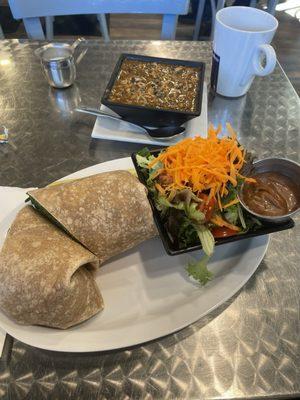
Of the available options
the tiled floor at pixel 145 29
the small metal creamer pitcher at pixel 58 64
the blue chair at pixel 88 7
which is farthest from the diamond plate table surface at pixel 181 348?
the tiled floor at pixel 145 29

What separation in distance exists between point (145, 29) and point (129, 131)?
3104 millimetres

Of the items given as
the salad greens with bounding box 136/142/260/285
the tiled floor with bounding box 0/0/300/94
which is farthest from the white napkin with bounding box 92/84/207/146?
the tiled floor with bounding box 0/0/300/94

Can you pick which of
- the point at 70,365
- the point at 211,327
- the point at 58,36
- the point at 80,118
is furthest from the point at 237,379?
the point at 58,36

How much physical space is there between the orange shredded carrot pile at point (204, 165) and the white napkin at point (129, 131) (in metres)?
0.31

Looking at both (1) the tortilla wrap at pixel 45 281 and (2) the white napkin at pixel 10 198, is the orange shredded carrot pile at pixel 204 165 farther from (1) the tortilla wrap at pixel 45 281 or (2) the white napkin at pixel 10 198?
(2) the white napkin at pixel 10 198

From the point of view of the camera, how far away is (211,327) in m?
0.85

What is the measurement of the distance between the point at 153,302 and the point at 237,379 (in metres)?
0.27

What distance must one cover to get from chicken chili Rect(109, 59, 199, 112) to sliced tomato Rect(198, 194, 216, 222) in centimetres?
46

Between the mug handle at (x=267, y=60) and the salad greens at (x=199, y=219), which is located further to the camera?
the mug handle at (x=267, y=60)

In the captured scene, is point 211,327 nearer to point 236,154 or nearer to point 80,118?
point 236,154

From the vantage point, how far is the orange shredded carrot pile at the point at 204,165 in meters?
0.87

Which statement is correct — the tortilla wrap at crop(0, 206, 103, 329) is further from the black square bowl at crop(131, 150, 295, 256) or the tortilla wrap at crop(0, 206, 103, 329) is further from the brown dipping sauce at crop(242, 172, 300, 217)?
the brown dipping sauce at crop(242, 172, 300, 217)

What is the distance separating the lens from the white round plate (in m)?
0.76

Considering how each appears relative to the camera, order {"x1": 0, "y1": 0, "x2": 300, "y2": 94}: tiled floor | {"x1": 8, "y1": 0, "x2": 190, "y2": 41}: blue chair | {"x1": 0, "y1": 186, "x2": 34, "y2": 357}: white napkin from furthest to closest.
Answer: {"x1": 0, "y1": 0, "x2": 300, "y2": 94}: tiled floor, {"x1": 8, "y1": 0, "x2": 190, "y2": 41}: blue chair, {"x1": 0, "y1": 186, "x2": 34, "y2": 357}: white napkin
